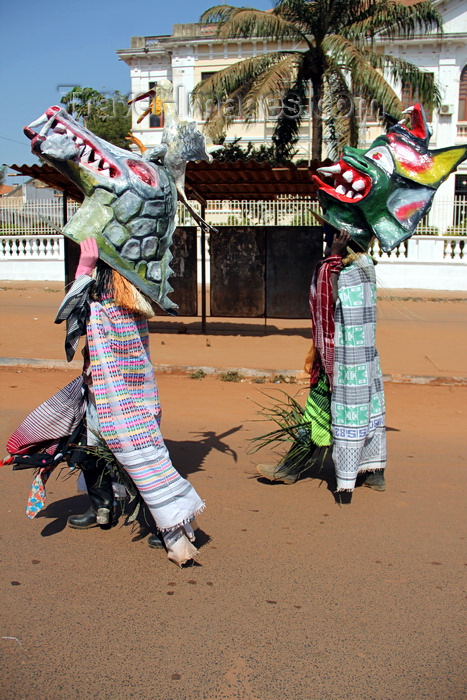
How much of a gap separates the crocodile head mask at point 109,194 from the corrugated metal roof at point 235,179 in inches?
233

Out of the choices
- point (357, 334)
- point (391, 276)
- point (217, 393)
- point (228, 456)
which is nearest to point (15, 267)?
point (391, 276)

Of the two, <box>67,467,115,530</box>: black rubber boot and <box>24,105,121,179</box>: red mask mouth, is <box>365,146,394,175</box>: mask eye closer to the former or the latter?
<box>24,105,121,179</box>: red mask mouth

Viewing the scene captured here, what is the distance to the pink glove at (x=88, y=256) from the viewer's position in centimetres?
327

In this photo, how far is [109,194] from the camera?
3.31 m

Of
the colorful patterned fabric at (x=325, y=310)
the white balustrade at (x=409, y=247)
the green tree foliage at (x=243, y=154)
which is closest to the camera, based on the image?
the colorful patterned fabric at (x=325, y=310)

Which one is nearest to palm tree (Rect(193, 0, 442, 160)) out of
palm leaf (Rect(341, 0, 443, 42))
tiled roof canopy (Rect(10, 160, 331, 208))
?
palm leaf (Rect(341, 0, 443, 42))

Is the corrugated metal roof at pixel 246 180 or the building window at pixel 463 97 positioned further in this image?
the building window at pixel 463 97

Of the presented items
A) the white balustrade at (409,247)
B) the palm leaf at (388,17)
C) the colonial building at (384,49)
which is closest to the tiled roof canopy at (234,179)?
the white balustrade at (409,247)

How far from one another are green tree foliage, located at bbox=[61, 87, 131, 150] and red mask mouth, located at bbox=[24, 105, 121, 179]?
32.2 m

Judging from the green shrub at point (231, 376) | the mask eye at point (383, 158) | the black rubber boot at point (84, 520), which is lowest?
the black rubber boot at point (84, 520)

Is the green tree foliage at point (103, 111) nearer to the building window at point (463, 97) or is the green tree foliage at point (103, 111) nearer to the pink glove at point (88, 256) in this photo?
the building window at point (463, 97)

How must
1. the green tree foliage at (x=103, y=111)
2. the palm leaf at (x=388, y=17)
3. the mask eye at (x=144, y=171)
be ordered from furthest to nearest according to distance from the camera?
the green tree foliage at (x=103, y=111) < the palm leaf at (x=388, y=17) < the mask eye at (x=144, y=171)

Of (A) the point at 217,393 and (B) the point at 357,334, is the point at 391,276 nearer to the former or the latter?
(A) the point at 217,393

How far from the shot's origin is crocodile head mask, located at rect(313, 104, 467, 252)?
4.19 metres
